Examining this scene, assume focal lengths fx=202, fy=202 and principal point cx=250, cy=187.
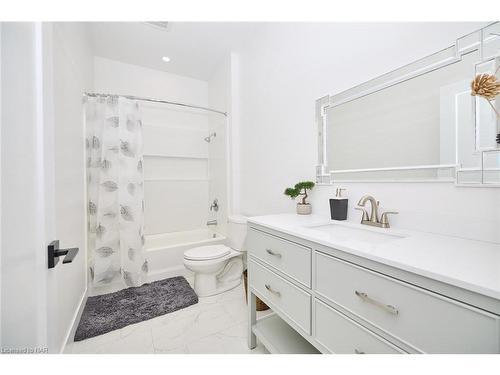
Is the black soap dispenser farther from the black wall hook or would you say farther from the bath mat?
the bath mat

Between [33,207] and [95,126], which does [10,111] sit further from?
[95,126]

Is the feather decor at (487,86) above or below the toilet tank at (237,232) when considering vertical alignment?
above

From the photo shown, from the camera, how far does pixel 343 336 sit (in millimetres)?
747

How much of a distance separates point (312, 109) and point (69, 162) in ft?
5.89

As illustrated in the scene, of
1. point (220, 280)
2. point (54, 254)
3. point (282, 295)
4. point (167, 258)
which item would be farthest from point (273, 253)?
point (167, 258)

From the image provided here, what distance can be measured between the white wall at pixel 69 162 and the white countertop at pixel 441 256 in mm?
1321

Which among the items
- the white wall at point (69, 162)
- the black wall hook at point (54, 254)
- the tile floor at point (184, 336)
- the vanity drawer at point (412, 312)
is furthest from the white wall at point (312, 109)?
the white wall at point (69, 162)

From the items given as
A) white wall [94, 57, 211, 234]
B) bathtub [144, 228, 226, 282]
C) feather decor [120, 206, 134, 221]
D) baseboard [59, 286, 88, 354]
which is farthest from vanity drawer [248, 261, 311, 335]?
white wall [94, 57, 211, 234]

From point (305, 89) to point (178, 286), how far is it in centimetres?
219

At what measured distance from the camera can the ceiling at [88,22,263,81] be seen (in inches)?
81.7

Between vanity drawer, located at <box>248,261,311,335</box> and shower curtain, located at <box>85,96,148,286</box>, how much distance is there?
145 centimetres

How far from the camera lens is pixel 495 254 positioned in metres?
0.63

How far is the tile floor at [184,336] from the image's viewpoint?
1.32 meters

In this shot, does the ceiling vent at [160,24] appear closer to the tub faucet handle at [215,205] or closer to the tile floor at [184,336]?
the tub faucet handle at [215,205]
